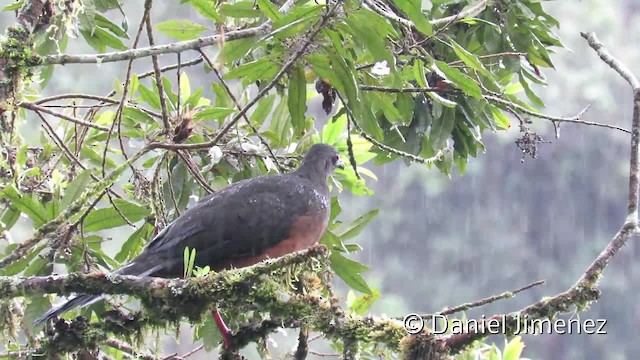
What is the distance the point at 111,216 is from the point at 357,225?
1.10 m

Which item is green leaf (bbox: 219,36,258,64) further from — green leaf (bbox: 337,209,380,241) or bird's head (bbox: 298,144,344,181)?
green leaf (bbox: 337,209,380,241)

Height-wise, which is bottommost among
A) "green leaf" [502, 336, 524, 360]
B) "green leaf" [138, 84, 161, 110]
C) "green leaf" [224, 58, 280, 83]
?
"green leaf" [502, 336, 524, 360]

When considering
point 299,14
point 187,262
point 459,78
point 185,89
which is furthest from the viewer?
point 185,89

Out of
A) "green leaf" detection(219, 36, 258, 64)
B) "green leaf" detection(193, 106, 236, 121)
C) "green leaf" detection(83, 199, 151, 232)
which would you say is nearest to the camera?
"green leaf" detection(219, 36, 258, 64)

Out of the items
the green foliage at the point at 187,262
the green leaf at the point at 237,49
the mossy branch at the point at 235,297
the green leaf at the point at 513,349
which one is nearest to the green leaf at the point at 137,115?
the green leaf at the point at 237,49

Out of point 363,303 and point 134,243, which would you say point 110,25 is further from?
point 363,303

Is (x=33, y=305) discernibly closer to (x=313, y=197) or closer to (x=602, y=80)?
(x=313, y=197)

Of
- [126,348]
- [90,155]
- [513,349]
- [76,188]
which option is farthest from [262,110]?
[513,349]

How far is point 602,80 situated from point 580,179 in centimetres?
165

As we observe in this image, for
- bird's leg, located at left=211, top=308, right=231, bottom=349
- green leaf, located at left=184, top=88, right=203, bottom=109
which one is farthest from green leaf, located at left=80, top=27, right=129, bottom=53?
bird's leg, located at left=211, top=308, right=231, bottom=349

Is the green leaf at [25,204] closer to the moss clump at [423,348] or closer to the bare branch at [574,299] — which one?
the moss clump at [423,348]

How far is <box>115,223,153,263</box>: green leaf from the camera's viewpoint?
4.14m

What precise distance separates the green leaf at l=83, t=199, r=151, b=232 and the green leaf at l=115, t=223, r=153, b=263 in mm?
372

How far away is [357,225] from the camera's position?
4117mm
